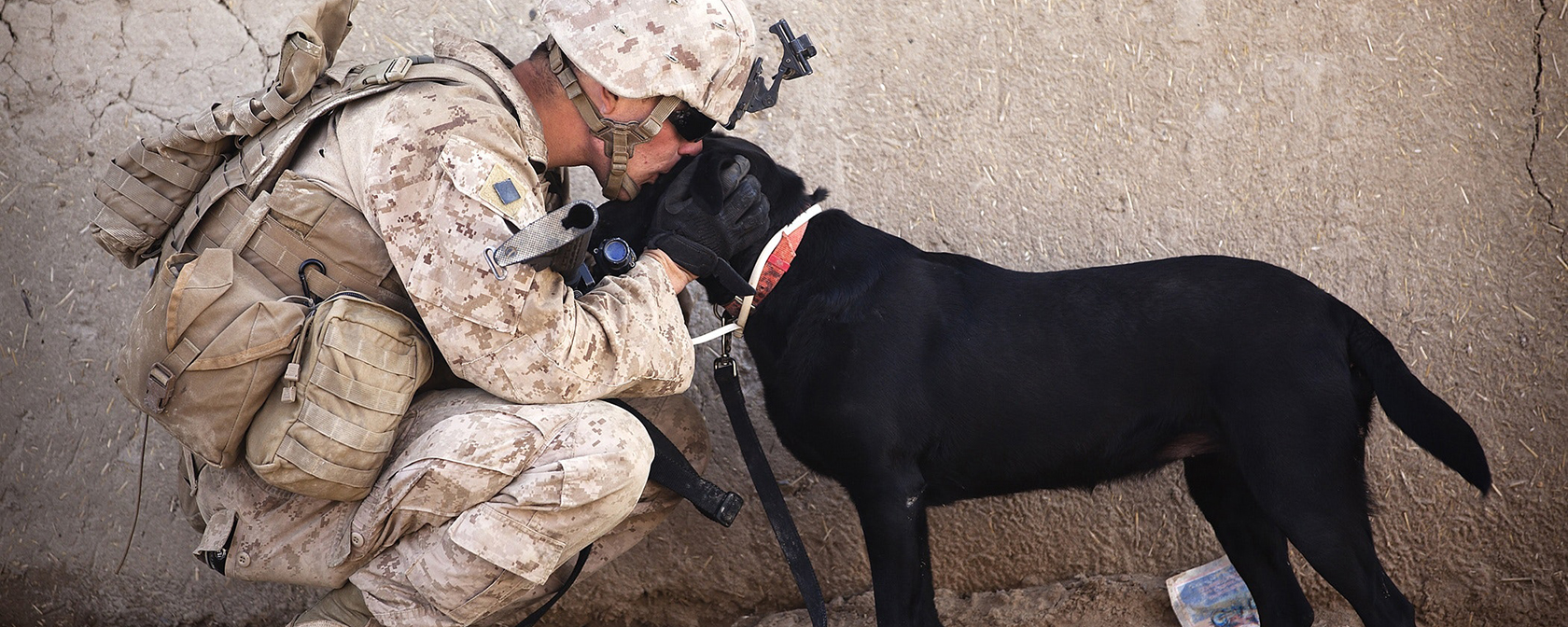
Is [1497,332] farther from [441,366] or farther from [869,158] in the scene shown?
[441,366]

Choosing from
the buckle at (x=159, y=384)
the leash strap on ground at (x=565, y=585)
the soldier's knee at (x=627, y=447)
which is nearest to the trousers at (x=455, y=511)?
the soldier's knee at (x=627, y=447)

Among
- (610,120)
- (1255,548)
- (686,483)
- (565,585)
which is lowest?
(1255,548)

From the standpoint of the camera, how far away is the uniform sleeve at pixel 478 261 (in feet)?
6.45

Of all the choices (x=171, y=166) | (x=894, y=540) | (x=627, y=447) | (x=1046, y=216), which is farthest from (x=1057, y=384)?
(x=171, y=166)

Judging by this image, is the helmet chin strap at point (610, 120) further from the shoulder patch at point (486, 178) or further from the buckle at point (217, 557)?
the buckle at point (217, 557)

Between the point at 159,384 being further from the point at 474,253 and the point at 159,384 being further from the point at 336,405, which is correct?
the point at 474,253

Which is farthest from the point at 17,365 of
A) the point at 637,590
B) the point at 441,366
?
the point at 637,590

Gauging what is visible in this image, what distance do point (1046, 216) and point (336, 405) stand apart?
2.07m

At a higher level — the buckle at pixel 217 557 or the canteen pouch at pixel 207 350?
the canteen pouch at pixel 207 350

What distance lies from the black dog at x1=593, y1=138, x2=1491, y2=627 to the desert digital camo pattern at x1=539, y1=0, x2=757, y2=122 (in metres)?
0.20

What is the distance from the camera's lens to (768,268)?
2.47m


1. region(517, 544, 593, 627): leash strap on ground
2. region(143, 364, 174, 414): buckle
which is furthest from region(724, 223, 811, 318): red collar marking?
region(143, 364, 174, 414): buckle

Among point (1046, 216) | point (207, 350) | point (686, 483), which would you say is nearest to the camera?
point (207, 350)

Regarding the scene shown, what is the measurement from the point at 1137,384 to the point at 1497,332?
139 cm
